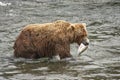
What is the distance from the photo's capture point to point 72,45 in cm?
1173

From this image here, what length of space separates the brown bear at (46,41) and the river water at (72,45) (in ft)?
0.73

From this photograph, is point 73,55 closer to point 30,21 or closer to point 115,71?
point 115,71

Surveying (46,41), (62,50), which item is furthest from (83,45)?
(46,41)

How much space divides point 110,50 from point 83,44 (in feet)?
3.69

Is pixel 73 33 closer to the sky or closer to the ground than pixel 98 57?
closer to the sky

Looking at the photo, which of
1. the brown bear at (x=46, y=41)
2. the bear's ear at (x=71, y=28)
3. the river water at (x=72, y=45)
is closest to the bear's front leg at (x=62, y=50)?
the brown bear at (x=46, y=41)

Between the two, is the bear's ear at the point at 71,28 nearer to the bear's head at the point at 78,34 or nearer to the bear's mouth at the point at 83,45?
the bear's head at the point at 78,34

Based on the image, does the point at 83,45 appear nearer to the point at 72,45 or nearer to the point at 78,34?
the point at 78,34

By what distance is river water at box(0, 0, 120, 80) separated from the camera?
9.71 meters

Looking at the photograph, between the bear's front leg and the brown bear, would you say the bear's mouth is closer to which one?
the brown bear

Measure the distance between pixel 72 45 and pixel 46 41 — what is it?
1.17 meters

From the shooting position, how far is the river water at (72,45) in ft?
31.9

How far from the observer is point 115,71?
9.86m

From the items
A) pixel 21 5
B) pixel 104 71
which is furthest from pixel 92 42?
pixel 21 5
